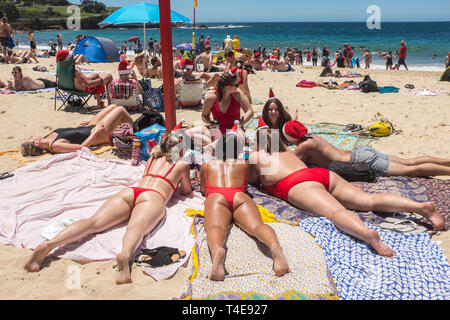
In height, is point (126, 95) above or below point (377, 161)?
above

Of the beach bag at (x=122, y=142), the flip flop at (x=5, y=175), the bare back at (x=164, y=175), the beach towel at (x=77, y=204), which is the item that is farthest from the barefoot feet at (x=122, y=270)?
the beach bag at (x=122, y=142)

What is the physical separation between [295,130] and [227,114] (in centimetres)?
129

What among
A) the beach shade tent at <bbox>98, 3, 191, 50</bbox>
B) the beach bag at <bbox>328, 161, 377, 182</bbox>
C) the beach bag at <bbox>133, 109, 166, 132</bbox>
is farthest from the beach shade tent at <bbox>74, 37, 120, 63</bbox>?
the beach bag at <bbox>328, 161, 377, 182</bbox>

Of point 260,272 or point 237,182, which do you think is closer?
point 260,272

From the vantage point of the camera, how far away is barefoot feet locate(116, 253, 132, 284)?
2551mm

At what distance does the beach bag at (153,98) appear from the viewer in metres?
7.27

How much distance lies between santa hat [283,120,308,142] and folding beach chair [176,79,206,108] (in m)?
3.77

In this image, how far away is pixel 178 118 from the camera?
274 inches

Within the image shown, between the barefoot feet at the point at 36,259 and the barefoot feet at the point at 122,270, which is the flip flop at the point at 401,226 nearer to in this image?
the barefoot feet at the point at 122,270

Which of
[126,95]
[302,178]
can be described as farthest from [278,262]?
[126,95]

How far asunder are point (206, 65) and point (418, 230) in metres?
10.7

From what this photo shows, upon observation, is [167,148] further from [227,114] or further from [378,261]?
[378,261]

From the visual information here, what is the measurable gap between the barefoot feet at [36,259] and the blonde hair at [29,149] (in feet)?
9.22
